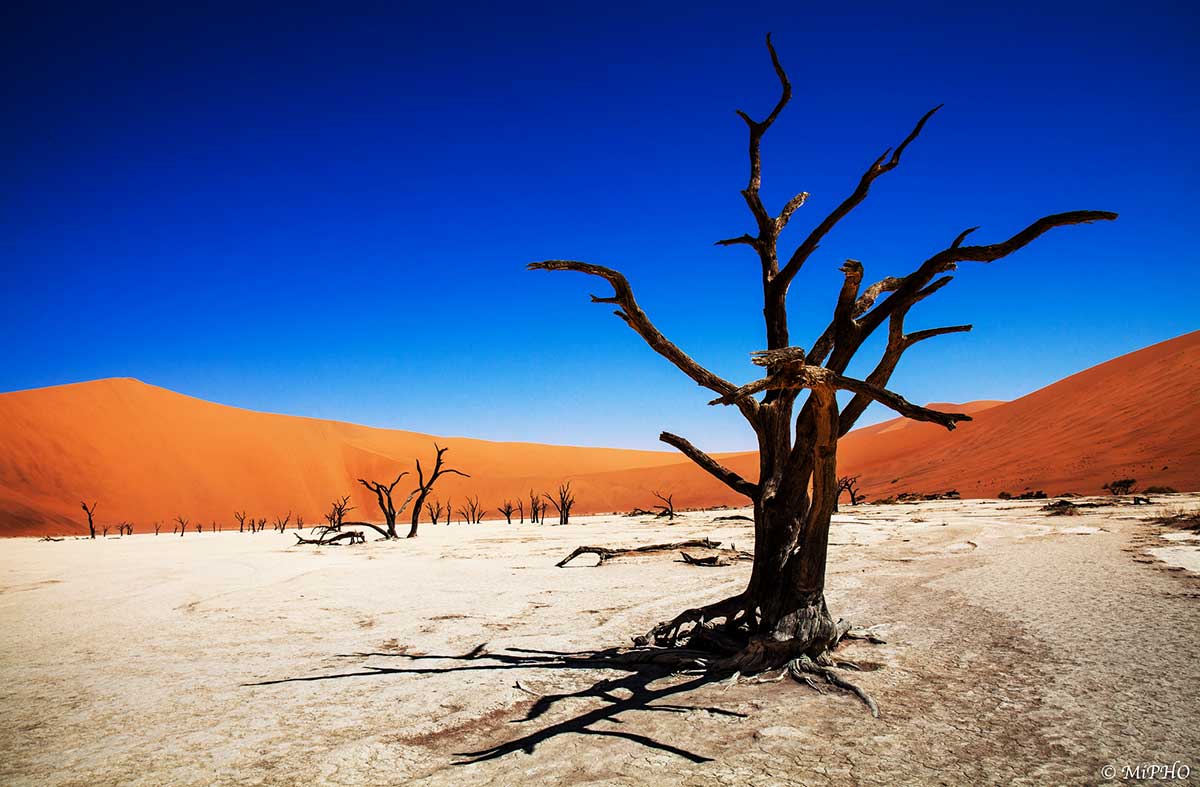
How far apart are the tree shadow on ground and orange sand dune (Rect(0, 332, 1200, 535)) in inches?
1234

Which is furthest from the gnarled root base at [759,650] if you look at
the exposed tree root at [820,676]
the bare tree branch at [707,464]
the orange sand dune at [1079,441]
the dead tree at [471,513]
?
the dead tree at [471,513]

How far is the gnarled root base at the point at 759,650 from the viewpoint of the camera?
4.26m

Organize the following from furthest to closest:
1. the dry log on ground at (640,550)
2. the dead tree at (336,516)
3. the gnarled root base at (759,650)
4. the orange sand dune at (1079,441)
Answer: the orange sand dune at (1079,441)
the dead tree at (336,516)
the dry log on ground at (640,550)
the gnarled root base at (759,650)

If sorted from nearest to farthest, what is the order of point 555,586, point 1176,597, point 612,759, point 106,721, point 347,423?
1. point 612,759
2. point 106,721
3. point 1176,597
4. point 555,586
5. point 347,423

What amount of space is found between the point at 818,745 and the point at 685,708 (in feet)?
2.88

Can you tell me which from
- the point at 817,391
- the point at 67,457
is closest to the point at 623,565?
the point at 817,391

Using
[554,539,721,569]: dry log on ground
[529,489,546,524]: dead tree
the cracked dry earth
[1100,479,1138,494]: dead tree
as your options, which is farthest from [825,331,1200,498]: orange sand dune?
the cracked dry earth

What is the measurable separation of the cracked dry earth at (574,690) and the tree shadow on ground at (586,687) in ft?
0.09

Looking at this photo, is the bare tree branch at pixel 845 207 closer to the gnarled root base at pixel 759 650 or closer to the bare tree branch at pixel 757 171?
the bare tree branch at pixel 757 171

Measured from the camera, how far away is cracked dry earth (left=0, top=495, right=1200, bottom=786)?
10.2ft

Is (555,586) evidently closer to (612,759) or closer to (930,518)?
(612,759)

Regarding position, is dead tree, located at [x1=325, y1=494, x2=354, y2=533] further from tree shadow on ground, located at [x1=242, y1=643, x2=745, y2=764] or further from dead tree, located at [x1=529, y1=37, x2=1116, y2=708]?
dead tree, located at [x1=529, y1=37, x2=1116, y2=708]

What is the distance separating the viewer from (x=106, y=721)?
4.06 metres

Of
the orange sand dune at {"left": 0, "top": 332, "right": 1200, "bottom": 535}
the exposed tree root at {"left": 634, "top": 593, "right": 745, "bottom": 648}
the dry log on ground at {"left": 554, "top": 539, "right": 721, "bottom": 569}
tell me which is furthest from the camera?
the orange sand dune at {"left": 0, "top": 332, "right": 1200, "bottom": 535}
